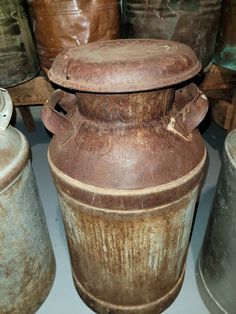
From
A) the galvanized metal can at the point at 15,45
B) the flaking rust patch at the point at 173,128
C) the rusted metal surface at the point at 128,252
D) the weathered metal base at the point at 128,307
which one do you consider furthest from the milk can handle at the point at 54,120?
the weathered metal base at the point at 128,307

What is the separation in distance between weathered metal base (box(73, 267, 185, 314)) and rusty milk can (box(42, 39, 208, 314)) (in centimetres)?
26

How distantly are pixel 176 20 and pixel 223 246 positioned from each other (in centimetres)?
112

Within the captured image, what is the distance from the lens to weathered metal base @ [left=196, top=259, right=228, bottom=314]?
4.07 feet

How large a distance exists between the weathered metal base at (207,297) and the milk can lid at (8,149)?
97 cm

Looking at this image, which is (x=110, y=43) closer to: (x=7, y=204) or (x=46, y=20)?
(x=46, y=20)

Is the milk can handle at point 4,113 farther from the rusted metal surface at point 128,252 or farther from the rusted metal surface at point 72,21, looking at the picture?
the rusted metal surface at point 72,21

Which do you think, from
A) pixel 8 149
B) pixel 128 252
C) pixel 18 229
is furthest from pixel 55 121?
pixel 128 252

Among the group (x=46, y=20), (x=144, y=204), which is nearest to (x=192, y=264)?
(x=144, y=204)

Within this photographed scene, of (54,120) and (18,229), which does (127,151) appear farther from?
(18,229)

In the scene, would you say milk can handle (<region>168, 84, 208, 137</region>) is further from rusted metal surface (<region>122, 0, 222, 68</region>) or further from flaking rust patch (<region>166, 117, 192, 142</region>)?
rusted metal surface (<region>122, 0, 222, 68</region>)

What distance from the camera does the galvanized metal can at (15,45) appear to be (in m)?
1.53

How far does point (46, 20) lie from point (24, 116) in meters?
1.43

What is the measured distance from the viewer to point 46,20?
56.6 inches

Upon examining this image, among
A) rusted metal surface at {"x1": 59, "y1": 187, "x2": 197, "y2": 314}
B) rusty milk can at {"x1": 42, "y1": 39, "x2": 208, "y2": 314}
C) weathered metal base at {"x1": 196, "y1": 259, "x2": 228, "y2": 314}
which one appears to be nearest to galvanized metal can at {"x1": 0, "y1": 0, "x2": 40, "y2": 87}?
rusty milk can at {"x1": 42, "y1": 39, "x2": 208, "y2": 314}
